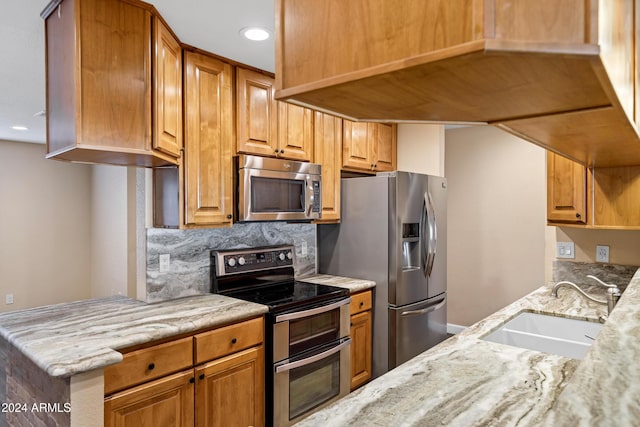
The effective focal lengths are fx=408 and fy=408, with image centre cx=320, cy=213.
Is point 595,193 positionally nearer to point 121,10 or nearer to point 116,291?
point 121,10

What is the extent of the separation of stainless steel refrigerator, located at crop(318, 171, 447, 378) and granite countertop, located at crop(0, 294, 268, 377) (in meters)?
1.11

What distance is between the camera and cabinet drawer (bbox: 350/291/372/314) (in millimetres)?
2975

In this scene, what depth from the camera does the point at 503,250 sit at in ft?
14.0

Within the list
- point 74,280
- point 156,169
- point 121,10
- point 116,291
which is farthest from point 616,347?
point 74,280

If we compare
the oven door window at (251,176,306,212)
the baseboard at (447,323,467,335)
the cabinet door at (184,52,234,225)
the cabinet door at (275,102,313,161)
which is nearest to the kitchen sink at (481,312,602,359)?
the oven door window at (251,176,306,212)

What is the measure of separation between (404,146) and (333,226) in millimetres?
1142

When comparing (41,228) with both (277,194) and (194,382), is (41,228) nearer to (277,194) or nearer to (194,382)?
(277,194)

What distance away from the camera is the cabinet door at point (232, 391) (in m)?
2.06

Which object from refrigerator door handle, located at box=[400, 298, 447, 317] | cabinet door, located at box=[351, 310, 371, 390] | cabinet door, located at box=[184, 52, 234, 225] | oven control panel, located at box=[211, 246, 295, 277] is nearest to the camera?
cabinet door, located at box=[184, 52, 234, 225]

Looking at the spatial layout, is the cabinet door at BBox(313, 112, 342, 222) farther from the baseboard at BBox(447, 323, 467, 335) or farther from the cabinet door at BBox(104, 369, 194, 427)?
the baseboard at BBox(447, 323, 467, 335)

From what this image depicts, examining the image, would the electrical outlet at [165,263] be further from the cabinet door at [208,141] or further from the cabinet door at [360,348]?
the cabinet door at [360,348]

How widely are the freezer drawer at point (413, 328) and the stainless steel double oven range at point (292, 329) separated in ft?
1.32

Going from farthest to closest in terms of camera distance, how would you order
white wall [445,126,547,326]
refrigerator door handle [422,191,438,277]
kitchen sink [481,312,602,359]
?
1. white wall [445,126,547,326]
2. refrigerator door handle [422,191,438,277]
3. kitchen sink [481,312,602,359]

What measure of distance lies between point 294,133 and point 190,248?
1094 millimetres
